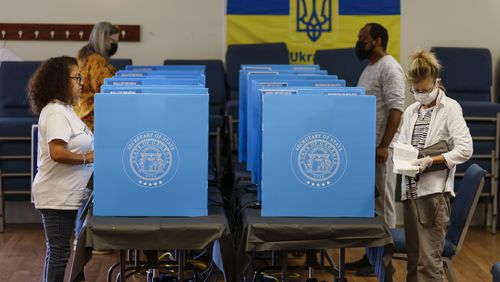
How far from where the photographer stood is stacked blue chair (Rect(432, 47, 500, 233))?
20.7 feet

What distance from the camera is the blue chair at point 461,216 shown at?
12.8 feet

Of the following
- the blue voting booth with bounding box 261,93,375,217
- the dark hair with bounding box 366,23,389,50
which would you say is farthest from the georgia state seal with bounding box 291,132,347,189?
the dark hair with bounding box 366,23,389,50

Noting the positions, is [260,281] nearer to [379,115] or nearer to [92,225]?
[379,115]

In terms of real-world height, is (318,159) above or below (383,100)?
below

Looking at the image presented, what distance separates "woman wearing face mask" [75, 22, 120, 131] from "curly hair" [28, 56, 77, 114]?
128cm

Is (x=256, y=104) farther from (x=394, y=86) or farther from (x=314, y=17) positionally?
(x=314, y=17)

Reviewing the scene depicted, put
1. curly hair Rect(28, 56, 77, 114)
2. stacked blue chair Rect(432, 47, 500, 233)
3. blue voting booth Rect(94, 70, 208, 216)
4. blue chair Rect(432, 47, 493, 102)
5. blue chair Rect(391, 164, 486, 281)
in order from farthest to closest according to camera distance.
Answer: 1. blue chair Rect(432, 47, 493, 102)
2. stacked blue chair Rect(432, 47, 500, 233)
3. blue chair Rect(391, 164, 486, 281)
4. curly hair Rect(28, 56, 77, 114)
5. blue voting booth Rect(94, 70, 208, 216)

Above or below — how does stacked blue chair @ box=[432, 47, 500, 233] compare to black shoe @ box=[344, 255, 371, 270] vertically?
above

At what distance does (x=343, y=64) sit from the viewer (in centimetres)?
674

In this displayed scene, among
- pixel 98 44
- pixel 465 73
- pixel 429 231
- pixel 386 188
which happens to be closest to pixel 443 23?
pixel 465 73

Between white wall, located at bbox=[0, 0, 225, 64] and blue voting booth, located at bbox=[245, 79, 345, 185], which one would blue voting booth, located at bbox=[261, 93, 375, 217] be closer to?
blue voting booth, located at bbox=[245, 79, 345, 185]

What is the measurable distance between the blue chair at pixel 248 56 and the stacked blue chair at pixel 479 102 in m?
1.38

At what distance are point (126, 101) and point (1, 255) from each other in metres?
3.02

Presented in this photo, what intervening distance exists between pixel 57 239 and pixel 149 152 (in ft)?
2.75
